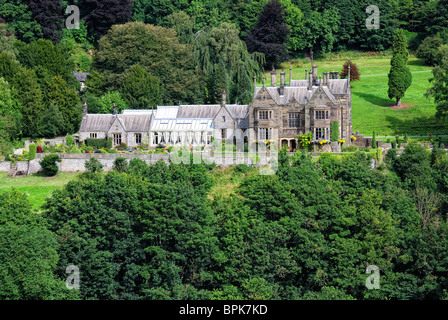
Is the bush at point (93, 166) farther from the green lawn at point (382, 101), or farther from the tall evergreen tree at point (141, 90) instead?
the green lawn at point (382, 101)

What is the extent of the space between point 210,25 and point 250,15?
7065mm

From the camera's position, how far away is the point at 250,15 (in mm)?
105688

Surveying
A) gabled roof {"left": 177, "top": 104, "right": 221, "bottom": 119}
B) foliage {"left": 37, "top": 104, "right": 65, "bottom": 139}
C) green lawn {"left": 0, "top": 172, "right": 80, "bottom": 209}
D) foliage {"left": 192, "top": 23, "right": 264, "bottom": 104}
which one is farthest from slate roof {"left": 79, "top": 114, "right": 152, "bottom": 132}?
foliage {"left": 192, "top": 23, "right": 264, "bottom": 104}

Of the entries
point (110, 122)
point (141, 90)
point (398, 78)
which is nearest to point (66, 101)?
point (110, 122)

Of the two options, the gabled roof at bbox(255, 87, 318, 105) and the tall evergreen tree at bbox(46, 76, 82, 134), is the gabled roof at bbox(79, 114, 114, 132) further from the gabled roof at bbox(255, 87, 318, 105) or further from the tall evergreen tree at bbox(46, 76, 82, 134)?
the gabled roof at bbox(255, 87, 318, 105)

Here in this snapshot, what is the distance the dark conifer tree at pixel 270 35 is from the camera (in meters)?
97.6

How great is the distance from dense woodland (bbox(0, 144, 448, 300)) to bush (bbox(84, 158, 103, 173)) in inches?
346

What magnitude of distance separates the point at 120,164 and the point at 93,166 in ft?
6.84

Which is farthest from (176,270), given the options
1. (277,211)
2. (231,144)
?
(231,144)

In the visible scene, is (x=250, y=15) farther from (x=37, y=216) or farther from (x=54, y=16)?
(x=37, y=216)

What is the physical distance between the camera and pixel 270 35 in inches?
3873

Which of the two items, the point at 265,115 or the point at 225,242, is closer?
the point at 225,242

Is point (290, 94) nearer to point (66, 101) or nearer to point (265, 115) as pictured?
point (265, 115)

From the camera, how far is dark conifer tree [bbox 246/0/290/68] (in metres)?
97.6
